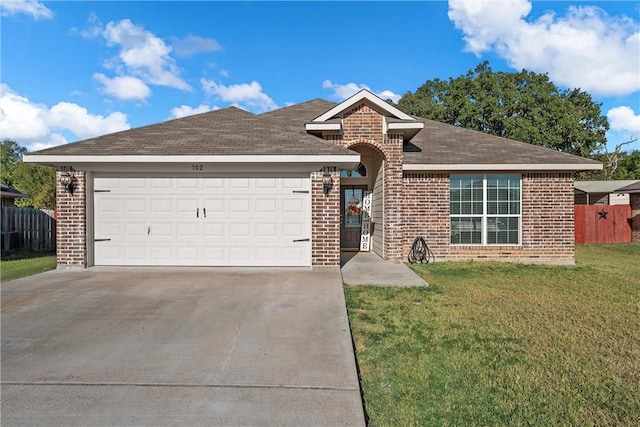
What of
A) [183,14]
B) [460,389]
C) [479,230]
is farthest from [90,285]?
[479,230]

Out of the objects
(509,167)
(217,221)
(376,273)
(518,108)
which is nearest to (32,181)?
(217,221)

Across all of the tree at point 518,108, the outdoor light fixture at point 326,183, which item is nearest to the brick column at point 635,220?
the tree at point 518,108

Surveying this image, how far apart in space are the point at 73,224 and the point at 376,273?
6.92 m

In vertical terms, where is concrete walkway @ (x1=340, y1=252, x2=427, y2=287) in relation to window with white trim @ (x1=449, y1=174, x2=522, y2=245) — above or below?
below

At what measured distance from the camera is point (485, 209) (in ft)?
33.9

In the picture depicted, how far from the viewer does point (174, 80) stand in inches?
892

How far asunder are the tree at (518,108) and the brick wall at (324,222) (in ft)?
91.8

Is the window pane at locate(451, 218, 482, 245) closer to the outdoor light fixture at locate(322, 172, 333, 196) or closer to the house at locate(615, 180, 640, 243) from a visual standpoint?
the outdoor light fixture at locate(322, 172, 333, 196)

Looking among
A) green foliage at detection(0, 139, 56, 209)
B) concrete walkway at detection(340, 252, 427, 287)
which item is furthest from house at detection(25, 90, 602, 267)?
green foliage at detection(0, 139, 56, 209)

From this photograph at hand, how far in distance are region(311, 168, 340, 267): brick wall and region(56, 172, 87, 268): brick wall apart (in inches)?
203

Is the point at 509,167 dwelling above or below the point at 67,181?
above

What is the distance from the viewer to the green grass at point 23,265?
8.24m

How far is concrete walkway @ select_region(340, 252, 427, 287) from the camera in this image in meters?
7.43

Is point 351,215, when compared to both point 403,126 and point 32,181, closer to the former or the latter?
point 403,126
